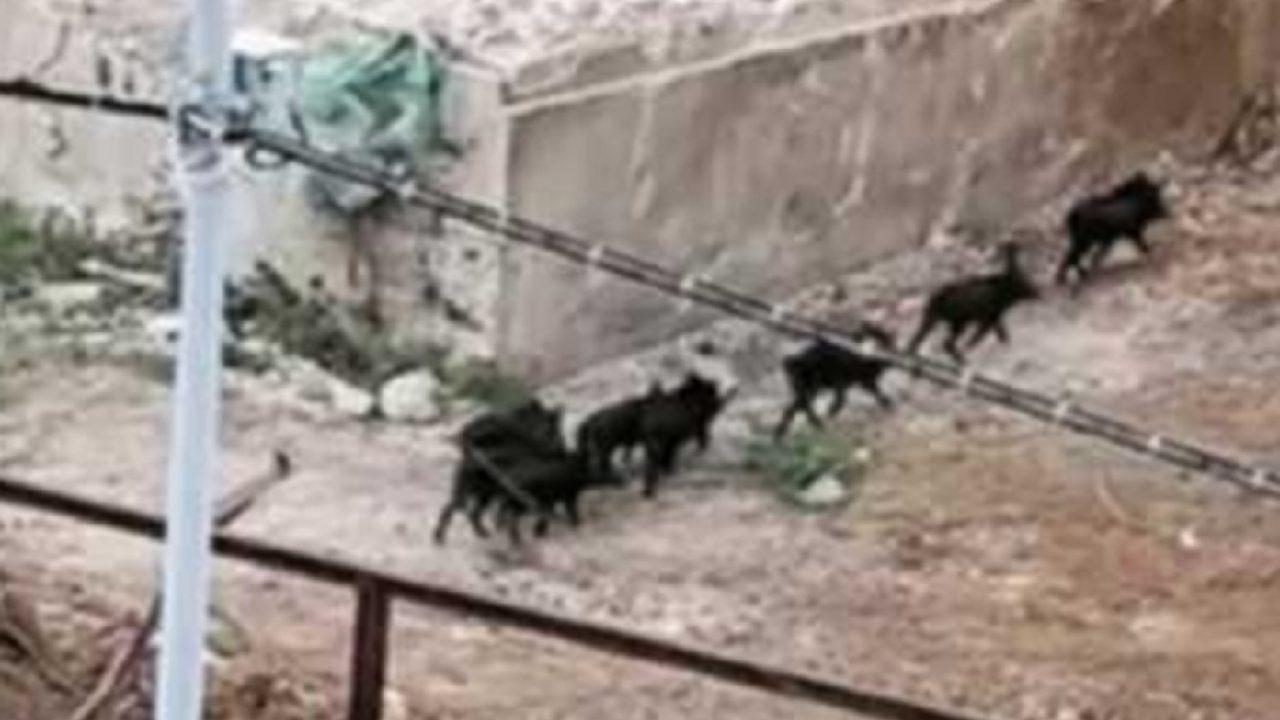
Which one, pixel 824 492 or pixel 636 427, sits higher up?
pixel 636 427

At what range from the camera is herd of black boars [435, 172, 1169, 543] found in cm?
538

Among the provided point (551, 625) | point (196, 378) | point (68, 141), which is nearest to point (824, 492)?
point (68, 141)

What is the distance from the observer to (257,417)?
230 inches

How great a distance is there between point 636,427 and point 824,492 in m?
0.36

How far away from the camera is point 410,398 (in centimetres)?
595

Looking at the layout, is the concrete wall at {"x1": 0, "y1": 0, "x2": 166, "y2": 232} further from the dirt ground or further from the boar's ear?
the boar's ear

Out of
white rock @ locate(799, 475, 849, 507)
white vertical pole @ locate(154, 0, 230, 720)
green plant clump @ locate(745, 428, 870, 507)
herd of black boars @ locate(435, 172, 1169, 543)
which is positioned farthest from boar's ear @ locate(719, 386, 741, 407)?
white vertical pole @ locate(154, 0, 230, 720)

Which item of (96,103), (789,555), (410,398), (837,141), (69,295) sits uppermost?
(837,141)

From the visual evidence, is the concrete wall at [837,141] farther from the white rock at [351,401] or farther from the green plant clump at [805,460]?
the green plant clump at [805,460]

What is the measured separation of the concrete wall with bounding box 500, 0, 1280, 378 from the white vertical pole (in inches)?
167

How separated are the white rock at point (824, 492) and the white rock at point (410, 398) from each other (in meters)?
0.70

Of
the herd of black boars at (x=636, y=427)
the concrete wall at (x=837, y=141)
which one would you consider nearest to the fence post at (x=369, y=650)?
the herd of black boars at (x=636, y=427)

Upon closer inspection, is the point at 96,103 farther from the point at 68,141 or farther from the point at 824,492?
the point at 68,141

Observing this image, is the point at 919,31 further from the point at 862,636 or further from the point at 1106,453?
the point at 862,636
